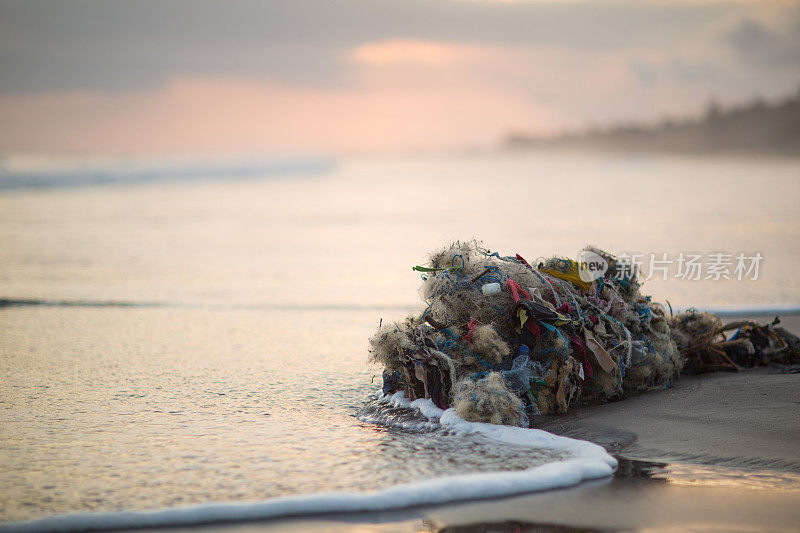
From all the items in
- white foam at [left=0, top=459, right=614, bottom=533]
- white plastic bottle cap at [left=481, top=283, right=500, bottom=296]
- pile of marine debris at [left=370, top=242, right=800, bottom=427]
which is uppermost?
white plastic bottle cap at [left=481, top=283, right=500, bottom=296]

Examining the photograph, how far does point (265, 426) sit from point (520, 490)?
161 centimetres

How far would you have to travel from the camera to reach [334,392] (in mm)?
5223

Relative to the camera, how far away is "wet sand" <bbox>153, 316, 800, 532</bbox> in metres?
3.25

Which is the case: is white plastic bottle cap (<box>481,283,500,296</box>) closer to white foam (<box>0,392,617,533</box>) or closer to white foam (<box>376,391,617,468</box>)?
white foam (<box>376,391,617,468</box>)

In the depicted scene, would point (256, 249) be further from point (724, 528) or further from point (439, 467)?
point (724, 528)

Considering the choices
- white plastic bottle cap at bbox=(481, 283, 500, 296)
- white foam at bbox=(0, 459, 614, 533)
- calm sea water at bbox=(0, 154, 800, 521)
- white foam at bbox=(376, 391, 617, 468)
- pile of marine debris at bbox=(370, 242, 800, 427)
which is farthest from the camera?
white plastic bottle cap at bbox=(481, 283, 500, 296)

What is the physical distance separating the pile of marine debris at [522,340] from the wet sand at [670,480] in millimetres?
200

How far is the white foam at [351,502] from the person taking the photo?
3.24 m

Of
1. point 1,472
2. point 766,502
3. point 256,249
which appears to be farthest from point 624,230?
point 1,472

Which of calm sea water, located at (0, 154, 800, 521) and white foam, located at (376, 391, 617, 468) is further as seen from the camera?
white foam, located at (376, 391, 617, 468)

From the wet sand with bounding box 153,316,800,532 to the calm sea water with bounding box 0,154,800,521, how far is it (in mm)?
368

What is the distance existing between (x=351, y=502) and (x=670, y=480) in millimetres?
1512

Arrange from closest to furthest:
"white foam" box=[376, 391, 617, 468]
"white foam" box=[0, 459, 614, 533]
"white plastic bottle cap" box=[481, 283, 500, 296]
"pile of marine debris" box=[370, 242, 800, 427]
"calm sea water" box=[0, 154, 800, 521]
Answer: "white foam" box=[0, 459, 614, 533] → "calm sea water" box=[0, 154, 800, 521] → "white foam" box=[376, 391, 617, 468] → "pile of marine debris" box=[370, 242, 800, 427] → "white plastic bottle cap" box=[481, 283, 500, 296]

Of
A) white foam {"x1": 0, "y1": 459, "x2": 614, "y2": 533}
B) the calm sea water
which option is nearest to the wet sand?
white foam {"x1": 0, "y1": 459, "x2": 614, "y2": 533}
